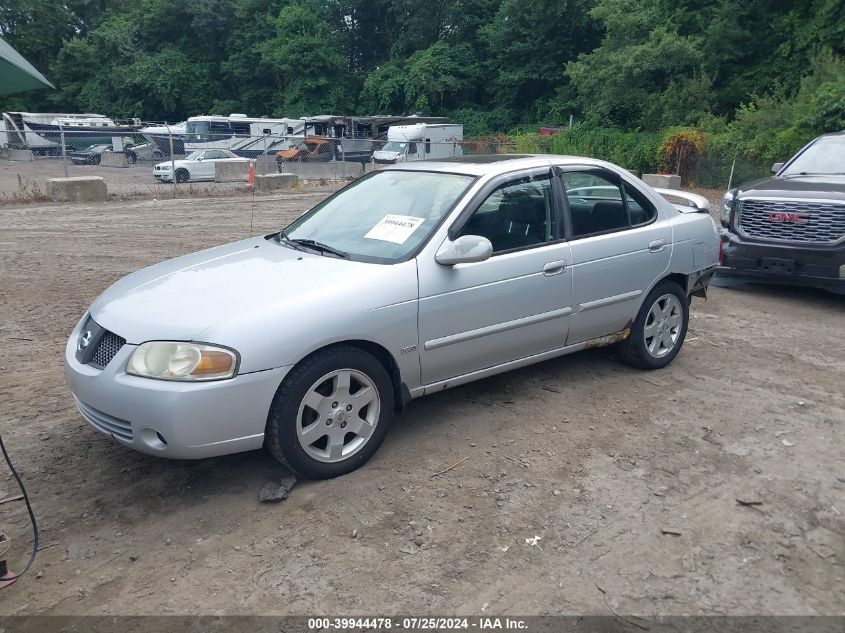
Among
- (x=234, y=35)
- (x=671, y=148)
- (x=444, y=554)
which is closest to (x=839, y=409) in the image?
(x=444, y=554)

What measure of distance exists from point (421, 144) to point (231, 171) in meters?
12.6

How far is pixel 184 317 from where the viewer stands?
354 cm

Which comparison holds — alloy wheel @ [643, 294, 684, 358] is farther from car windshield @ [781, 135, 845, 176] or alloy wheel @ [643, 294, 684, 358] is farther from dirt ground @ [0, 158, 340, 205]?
dirt ground @ [0, 158, 340, 205]

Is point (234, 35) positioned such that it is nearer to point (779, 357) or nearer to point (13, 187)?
point (13, 187)

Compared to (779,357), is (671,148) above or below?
above

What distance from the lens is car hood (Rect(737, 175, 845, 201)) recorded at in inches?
293

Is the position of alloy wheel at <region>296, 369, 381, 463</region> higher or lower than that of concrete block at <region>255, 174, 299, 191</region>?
lower

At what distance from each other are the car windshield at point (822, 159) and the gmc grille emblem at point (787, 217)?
1.14m

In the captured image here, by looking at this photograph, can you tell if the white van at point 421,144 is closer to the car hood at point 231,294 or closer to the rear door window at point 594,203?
the rear door window at point 594,203

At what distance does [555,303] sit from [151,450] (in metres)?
2.66

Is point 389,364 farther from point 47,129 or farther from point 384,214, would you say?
point 47,129

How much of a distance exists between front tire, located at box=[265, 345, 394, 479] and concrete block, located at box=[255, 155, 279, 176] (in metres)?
22.5

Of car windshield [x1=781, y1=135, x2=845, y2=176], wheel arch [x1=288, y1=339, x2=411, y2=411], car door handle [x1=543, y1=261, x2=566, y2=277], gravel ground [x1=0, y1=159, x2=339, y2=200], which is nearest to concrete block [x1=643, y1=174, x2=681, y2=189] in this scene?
gravel ground [x1=0, y1=159, x2=339, y2=200]

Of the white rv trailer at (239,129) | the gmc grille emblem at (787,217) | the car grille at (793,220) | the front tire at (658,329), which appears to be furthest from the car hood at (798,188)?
the white rv trailer at (239,129)
